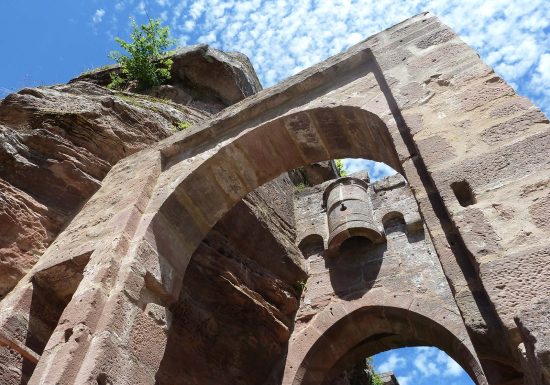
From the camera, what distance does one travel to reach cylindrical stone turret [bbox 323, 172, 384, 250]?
739 centimetres

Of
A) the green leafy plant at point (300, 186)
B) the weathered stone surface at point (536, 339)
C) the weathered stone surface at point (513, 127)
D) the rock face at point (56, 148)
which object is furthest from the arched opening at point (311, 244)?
the weathered stone surface at point (536, 339)

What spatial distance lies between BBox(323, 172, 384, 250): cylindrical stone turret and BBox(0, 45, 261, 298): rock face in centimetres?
239

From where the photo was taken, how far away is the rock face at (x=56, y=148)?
4391mm

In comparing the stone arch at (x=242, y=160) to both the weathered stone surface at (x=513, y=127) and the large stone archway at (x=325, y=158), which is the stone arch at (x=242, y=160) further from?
the weathered stone surface at (x=513, y=127)

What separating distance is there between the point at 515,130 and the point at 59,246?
345 cm

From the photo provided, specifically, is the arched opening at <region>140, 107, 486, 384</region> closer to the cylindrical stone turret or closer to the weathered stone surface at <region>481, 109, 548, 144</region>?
the weathered stone surface at <region>481, 109, 548, 144</region>

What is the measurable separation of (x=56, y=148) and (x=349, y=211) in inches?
164

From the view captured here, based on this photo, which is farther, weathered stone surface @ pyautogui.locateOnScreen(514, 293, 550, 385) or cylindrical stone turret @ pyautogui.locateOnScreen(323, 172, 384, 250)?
cylindrical stone turret @ pyautogui.locateOnScreen(323, 172, 384, 250)

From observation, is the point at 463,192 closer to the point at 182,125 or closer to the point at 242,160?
the point at 242,160

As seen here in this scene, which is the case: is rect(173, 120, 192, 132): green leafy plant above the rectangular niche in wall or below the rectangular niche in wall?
above

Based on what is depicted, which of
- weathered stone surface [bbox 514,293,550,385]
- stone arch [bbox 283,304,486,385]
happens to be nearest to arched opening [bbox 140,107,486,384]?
stone arch [bbox 283,304,486,385]

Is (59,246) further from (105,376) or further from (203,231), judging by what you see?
(105,376)

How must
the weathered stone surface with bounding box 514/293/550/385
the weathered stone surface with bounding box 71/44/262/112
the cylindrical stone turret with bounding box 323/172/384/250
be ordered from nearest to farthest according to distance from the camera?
the weathered stone surface with bounding box 514/293/550/385
the cylindrical stone turret with bounding box 323/172/384/250
the weathered stone surface with bounding box 71/44/262/112

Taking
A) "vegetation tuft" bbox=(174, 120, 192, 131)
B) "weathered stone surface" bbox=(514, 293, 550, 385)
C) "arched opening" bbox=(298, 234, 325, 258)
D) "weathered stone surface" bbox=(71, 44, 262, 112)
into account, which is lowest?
"weathered stone surface" bbox=(514, 293, 550, 385)
